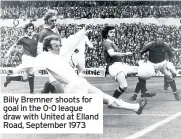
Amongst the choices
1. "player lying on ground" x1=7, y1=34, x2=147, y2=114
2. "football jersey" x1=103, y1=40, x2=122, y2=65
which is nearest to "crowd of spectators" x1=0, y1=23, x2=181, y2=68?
"football jersey" x1=103, y1=40, x2=122, y2=65

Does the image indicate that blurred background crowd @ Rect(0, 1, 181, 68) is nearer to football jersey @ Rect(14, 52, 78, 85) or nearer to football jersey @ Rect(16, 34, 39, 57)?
Result: football jersey @ Rect(16, 34, 39, 57)

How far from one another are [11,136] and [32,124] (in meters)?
0.25

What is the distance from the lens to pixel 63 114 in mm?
5852

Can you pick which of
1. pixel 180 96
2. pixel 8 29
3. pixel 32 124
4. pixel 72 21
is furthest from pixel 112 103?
pixel 72 21

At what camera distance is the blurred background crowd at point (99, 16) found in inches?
307

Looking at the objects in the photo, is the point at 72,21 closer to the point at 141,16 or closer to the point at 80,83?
the point at 141,16

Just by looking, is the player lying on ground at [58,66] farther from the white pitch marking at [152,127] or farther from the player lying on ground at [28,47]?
the player lying on ground at [28,47]
